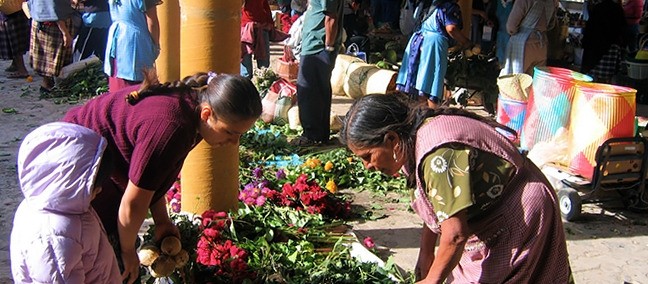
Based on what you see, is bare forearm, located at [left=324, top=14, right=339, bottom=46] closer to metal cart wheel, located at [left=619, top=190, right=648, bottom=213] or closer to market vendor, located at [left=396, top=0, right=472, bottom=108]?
market vendor, located at [left=396, top=0, right=472, bottom=108]

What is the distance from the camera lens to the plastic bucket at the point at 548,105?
5977mm

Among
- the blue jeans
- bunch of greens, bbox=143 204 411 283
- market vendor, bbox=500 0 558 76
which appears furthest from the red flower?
market vendor, bbox=500 0 558 76

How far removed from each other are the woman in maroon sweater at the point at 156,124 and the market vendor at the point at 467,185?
1.57ft

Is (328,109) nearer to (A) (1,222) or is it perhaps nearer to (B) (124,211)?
(A) (1,222)

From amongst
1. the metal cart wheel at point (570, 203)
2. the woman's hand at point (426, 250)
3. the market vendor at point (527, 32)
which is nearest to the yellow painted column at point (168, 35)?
the metal cart wheel at point (570, 203)

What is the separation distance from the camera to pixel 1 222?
5.05 metres

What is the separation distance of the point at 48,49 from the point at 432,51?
16.7 feet

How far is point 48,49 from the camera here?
29.7ft

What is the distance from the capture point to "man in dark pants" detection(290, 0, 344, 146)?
22.8 feet

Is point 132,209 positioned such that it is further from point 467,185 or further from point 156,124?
point 467,185

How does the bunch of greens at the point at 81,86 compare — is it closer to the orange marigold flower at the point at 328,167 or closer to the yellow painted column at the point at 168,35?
the yellow painted column at the point at 168,35

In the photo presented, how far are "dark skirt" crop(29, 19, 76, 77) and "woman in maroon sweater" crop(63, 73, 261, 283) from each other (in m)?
6.58

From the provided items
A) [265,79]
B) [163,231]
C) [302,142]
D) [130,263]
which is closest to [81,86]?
[265,79]

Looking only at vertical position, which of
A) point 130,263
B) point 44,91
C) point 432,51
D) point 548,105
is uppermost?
point 432,51
